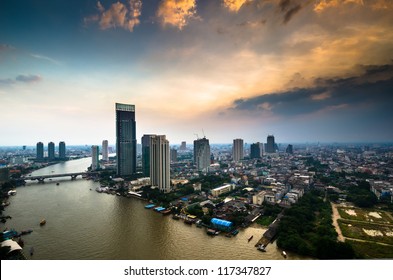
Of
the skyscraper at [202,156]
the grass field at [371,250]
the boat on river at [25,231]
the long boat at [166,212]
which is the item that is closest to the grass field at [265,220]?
the grass field at [371,250]

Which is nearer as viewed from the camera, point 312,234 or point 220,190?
point 312,234

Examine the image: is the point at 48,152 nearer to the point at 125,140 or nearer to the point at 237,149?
the point at 125,140

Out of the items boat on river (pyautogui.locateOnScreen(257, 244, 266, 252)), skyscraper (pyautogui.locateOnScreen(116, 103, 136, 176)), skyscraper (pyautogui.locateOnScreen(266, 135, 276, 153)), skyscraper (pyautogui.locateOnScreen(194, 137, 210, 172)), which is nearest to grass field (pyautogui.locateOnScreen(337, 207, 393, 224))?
boat on river (pyautogui.locateOnScreen(257, 244, 266, 252))

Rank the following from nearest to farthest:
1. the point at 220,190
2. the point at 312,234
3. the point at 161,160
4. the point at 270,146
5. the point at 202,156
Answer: the point at 312,234 < the point at 220,190 < the point at 161,160 < the point at 202,156 < the point at 270,146

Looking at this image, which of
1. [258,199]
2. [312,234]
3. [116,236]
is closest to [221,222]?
[312,234]

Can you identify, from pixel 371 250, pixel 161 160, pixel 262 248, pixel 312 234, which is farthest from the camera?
pixel 161 160
